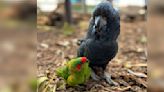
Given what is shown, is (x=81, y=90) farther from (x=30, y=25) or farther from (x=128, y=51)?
(x=128, y=51)

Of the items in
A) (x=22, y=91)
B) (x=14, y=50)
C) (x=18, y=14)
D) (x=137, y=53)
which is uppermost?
(x=18, y=14)

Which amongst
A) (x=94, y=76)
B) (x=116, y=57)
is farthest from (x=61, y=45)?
(x=94, y=76)

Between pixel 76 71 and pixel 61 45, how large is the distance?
1.89m

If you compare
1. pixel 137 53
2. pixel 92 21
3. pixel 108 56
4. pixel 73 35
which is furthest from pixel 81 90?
pixel 73 35

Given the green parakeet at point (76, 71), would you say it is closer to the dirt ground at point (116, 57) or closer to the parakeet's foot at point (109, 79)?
the dirt ground at point (116, 57)

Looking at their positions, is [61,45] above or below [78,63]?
below

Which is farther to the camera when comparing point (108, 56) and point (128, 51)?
point (128, 51)

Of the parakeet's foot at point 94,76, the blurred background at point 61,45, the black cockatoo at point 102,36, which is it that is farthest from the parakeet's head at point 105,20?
the parakeet's foot at point 94,76

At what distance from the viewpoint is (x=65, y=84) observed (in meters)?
2.18

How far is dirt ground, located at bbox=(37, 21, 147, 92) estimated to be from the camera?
2.22 m

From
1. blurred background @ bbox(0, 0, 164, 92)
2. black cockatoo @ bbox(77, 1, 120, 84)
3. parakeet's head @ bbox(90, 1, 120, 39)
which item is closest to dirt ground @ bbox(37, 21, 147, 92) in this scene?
blurred background @ bbox(0, 0, 164, 92)

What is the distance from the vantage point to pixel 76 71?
6.67 feet

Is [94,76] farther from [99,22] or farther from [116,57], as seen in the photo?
[116,57]

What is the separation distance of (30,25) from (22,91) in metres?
0.22
